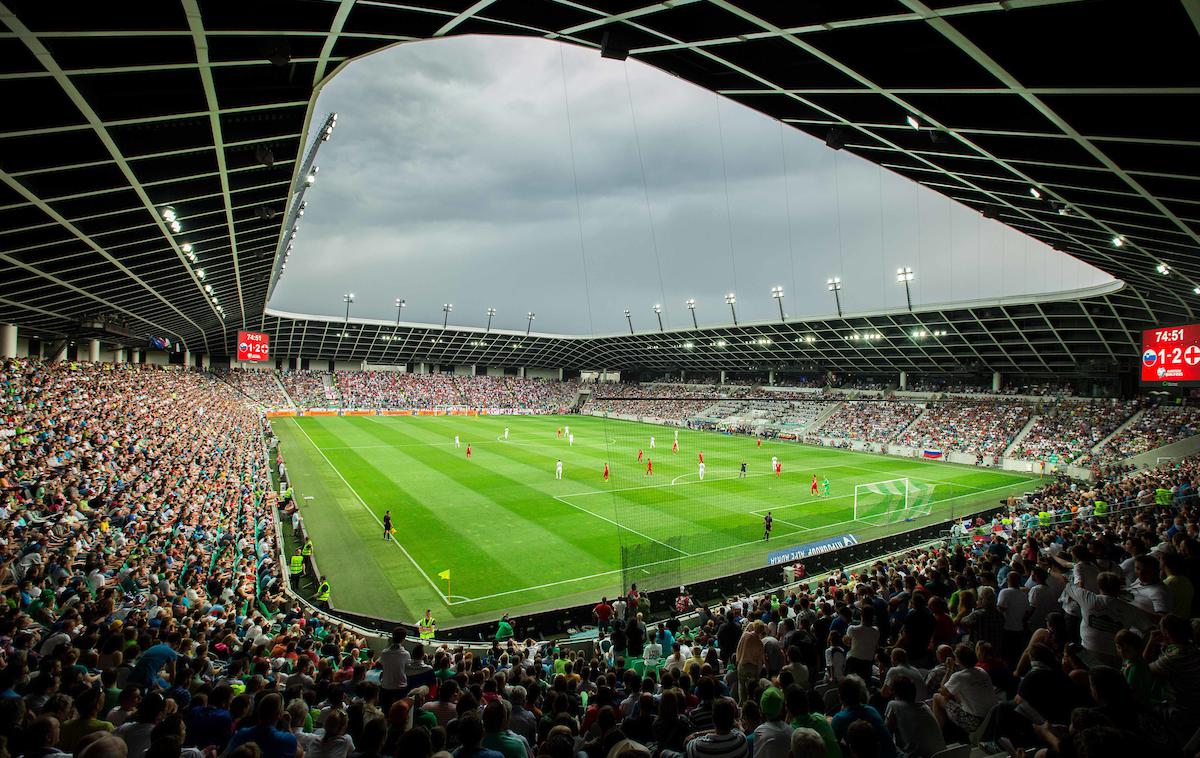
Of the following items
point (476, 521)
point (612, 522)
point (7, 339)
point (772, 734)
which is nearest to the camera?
point (772, 734)

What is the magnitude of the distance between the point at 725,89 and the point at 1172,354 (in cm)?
3037

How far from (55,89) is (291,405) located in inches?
2822

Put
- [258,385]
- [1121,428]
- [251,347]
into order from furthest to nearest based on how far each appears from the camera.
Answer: [258,385]
[251,347]
[1121,428]

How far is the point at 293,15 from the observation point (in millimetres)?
6938

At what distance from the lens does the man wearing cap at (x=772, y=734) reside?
12.9 feet

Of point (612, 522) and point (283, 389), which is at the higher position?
point (283, 389)

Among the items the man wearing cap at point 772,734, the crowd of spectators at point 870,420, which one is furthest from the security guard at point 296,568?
the crowd of spectators at point 870,420

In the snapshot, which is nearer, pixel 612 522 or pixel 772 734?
pixel 772 734

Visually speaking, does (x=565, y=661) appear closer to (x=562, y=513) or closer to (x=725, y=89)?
(x=725, y=89)

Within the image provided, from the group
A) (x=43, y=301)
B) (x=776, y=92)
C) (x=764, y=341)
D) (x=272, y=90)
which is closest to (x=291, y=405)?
(x=43, y=301)

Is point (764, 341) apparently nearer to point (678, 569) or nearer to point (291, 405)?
point (678, 569)

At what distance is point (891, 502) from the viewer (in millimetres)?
27672

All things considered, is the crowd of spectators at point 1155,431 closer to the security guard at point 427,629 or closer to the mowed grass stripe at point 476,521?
the mowed grass stripe at point 476,521

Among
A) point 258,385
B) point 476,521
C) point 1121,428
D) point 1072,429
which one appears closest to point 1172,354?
point 1121,428
